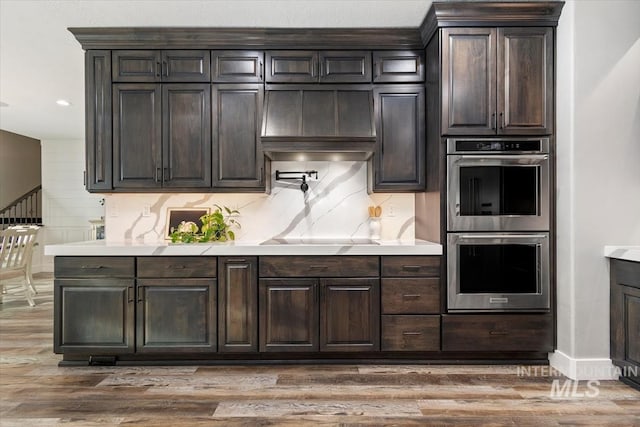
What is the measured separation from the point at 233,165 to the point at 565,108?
2448 millimetres

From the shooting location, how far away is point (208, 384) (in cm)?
280

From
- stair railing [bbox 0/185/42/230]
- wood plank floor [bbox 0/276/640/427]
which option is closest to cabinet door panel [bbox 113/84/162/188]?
wood plank floor [bbox 0/276/640/427]

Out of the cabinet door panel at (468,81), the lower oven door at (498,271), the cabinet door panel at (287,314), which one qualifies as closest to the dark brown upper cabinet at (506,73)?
the cabinet door panel at (468,81)

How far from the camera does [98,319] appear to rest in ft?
10.2

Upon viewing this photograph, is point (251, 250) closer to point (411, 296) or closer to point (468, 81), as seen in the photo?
Answer: point (411, 296)

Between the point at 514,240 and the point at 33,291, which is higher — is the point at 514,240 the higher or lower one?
the higher one

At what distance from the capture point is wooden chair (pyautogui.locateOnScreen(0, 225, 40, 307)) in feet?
17.3

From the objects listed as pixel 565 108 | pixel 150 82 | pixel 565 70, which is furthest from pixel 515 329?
pixel 150 82

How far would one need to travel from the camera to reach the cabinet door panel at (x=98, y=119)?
3.41m

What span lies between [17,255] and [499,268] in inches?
222

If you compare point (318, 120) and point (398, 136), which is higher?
point (318, 120)

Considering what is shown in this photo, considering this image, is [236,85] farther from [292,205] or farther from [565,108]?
[565,108]

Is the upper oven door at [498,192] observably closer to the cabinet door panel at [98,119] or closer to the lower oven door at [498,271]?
the lower oven door at [498,271]

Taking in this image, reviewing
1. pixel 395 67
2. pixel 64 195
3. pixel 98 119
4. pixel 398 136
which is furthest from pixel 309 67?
pixel 64 195
